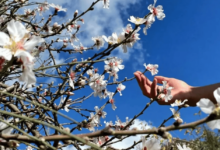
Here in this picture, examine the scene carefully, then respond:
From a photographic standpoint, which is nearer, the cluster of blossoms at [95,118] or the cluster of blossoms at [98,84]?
the cluster of blossoms at [95,118]

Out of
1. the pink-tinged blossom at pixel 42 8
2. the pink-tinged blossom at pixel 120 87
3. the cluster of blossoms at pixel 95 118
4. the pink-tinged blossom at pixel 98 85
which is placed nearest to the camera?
the cluster of blossoms at pixel 95 118

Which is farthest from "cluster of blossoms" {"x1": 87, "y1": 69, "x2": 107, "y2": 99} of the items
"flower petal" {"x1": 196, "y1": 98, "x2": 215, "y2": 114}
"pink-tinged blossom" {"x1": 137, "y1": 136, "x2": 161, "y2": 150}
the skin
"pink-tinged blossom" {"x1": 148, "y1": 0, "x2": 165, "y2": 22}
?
"flower petal" {"x1": 196, "y1": 98, "x2": 215, "y2": 114}

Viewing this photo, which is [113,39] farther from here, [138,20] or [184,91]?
[184,91]

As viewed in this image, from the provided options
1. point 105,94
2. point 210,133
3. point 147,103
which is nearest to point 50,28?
point 105,94

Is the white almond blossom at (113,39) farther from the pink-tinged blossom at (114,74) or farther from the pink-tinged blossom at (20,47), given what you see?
the pink-tinged blossom at (20,47)

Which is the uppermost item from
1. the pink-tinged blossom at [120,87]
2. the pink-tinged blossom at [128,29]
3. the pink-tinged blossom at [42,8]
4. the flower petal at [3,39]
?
the pink-tinged blossom at [42,8]

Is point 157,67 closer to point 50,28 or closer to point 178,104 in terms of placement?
point 178,104

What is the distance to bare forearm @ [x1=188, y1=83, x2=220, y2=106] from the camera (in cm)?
167

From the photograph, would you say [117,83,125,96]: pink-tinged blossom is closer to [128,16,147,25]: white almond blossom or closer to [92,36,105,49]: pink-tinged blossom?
[92,36,105,49]: pink-tinged blossom

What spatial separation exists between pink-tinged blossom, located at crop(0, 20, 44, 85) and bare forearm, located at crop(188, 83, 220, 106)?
4.52 ft

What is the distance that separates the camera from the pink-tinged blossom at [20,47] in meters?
0.64

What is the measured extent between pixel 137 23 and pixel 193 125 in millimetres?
850

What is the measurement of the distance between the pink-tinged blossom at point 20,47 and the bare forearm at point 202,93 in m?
1.38

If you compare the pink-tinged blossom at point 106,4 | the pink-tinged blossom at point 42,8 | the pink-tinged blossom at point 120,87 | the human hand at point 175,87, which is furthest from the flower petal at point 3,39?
the pink-tinged blossom at point 42,8
